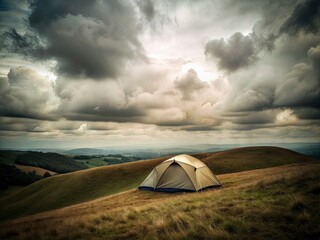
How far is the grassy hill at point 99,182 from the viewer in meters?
47.6

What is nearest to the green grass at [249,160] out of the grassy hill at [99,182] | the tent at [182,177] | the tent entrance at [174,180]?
the grassy hill at [99,182]

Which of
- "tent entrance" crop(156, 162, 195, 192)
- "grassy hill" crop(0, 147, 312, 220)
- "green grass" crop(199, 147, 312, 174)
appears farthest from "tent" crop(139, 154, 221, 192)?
"green grass" crop(199, 147, 312, 174)

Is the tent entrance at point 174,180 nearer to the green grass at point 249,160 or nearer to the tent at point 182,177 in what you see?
the tent at point 182,177

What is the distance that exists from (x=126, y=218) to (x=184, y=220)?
377 cm

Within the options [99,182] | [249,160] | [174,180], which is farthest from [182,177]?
[249,160]

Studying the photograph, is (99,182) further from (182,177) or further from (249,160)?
(249,160)

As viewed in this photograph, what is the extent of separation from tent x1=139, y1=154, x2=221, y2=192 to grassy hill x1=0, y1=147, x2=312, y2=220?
70.5 ft

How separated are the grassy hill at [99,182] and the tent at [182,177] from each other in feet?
70.5

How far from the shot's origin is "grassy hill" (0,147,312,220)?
47.6 meters

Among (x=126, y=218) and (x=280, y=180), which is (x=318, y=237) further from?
(x=280, y=180)

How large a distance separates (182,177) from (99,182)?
3697 cm

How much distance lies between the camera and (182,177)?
23984 millimetres

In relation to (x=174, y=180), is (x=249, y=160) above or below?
below

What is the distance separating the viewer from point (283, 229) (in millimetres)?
6520
